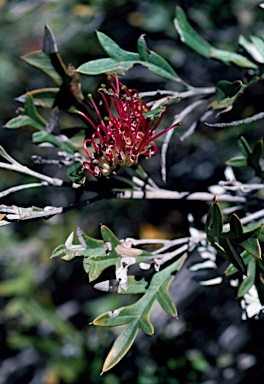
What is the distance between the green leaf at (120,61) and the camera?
850 millimetres

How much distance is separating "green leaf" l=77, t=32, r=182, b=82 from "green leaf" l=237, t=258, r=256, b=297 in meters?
0.37

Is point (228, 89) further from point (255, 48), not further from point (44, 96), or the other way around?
point (44, 96)

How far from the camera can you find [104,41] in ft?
2.92

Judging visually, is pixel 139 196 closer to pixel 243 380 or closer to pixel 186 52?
pixel 243 380

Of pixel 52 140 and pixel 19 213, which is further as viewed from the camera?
pixel 52 140

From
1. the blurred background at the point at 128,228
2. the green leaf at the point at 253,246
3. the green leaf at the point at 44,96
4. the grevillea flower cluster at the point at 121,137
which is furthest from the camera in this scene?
the blurred background at the point at 128,228

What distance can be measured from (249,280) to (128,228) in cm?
115

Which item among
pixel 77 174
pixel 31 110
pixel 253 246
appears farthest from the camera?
pixel 31 110

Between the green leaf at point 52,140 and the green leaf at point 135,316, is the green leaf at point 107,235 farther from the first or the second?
the green leaf at point 52,140

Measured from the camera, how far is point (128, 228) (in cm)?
199

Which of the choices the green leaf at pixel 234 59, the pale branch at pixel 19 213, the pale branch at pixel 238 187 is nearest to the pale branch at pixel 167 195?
the pale branch at pixel 238 187

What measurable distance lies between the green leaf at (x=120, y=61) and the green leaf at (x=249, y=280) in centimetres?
37

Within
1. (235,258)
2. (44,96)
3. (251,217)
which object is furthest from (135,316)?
(44,96)

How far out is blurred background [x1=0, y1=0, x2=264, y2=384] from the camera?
1.43m
